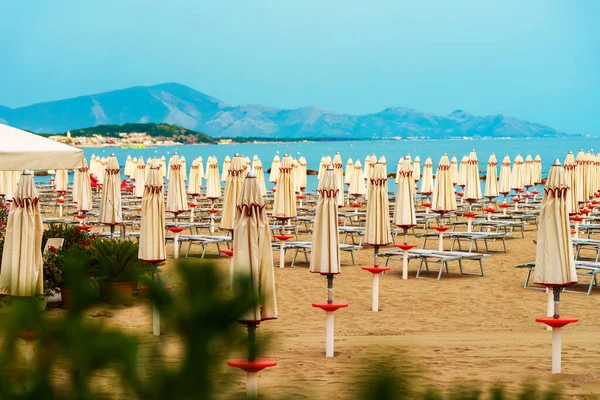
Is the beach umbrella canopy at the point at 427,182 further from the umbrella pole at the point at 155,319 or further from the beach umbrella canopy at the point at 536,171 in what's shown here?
the umbrella pole at the point at 155,319

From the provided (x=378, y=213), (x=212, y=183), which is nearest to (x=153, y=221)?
(x=378, y=213)

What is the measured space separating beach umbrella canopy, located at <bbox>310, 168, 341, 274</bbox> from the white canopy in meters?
2.83

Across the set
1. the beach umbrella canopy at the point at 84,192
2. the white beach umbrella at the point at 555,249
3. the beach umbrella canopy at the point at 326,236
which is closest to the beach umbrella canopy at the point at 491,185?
the beach umbrella canopy at the point at 84,192

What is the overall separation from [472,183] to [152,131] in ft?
512

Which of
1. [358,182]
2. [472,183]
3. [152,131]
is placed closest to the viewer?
[472,183]

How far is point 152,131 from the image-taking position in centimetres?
17188

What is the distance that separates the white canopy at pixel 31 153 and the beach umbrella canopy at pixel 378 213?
158 inches

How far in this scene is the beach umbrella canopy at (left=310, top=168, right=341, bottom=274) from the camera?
9.19 metres

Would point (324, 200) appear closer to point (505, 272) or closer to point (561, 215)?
point (561, 215)

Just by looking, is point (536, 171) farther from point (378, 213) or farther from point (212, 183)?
point (378, 213)

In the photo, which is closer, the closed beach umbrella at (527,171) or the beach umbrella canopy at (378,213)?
the beach umbrella canopy at (378,213)

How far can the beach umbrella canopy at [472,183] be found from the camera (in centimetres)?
1988

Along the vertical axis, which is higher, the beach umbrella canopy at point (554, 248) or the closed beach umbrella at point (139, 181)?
the closed beach umbrella at point (139, 181)

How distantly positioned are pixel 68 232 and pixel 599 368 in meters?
7.09
